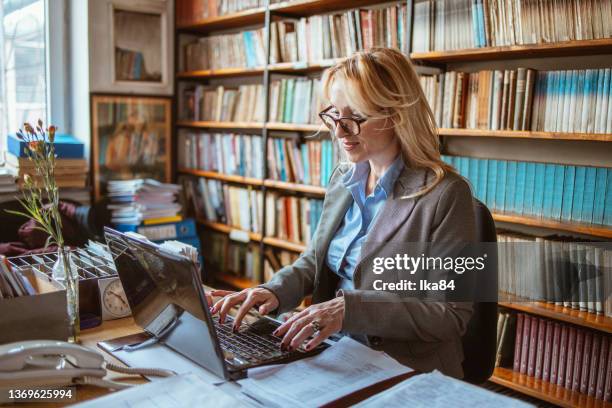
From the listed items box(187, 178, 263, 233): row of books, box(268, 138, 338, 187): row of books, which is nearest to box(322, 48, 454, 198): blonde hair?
box(268, 138, 338, 187): row of books

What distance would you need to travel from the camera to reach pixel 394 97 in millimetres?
1607

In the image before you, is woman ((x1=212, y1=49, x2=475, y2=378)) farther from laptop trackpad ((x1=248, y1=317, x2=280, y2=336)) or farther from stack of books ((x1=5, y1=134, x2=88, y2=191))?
stack of books ((x1=5, y1=134, x2=88, y2=191))

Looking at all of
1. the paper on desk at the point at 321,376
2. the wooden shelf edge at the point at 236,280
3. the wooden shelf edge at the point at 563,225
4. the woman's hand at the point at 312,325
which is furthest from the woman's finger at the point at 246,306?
the wooden shelf edge at the point at 236,280

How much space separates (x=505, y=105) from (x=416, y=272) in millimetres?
1223

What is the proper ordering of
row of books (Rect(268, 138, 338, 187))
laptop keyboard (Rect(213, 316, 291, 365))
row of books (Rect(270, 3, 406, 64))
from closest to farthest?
laptop keyboard (Rect(213, 316, 291, 365)), row of books (Rect(270, 3, 406, 64)), row of books (Rect(268, 138, 338, 187))

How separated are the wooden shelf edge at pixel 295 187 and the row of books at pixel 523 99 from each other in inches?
32.2

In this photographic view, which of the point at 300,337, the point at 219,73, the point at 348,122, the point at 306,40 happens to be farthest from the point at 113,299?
the point at 219,73

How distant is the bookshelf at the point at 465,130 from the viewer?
225 centimetres

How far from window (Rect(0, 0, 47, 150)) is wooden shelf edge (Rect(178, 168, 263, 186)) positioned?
103 cm

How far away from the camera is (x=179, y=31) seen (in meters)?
4.08

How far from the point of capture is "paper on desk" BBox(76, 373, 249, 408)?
37.6 inches

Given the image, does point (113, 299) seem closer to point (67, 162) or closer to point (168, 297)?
point (168, 297)

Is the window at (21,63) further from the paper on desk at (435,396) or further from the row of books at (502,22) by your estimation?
the paper on desk at (435,396)

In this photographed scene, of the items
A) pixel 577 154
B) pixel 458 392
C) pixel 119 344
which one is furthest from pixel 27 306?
pixel 577 154
